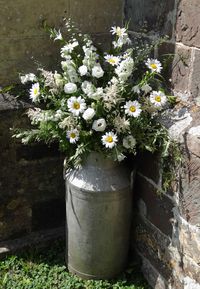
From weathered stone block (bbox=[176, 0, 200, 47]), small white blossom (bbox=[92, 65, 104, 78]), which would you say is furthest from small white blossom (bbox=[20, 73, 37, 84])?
weathered stone block (bbox=[176, 0, 200, 47])

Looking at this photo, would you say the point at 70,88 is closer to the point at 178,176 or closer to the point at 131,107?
the point at 131,107

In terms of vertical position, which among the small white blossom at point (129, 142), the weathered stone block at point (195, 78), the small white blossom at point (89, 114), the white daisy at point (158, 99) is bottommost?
the small white blossom at point (129, 142)

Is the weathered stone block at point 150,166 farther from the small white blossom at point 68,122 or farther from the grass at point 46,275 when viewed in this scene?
the grass at point 46,275

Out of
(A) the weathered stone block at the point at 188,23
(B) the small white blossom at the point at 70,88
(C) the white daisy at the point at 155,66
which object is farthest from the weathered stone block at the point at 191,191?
(B) the small white blossom at the point at 70,88

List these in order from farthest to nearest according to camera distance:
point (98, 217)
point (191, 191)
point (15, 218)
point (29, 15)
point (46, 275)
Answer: point (15, 218) → point (46, 275) → point (29, 15) → point (98, 217) → point (191, 191)

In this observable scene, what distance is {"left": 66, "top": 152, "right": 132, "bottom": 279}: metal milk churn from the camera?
2.41 metres

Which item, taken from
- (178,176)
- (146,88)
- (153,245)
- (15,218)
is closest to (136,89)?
(146,88)

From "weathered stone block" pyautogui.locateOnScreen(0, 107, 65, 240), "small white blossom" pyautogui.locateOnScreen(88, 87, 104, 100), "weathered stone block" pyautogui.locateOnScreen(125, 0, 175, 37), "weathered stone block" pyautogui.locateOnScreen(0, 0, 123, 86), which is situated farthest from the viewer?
"weathered stone block" pyautogui.locateOnScreen(0, 107, 65, 240)

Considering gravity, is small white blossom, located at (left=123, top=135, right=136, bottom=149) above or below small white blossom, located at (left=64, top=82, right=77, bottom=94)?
below

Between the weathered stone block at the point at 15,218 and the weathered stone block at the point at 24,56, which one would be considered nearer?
the weathered stone block at the point at 24,56

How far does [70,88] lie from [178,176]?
0.77 m

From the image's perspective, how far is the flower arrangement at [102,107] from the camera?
7.36ft

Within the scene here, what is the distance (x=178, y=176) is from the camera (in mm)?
2264

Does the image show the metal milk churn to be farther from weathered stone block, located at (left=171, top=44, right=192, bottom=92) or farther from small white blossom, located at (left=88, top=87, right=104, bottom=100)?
weathered stone block, located at (left=171, top=44, right=192, bottom=92)
